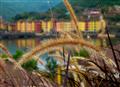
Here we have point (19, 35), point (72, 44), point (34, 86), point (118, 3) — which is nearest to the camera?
point (72, 44)

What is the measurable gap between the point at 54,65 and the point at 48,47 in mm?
559

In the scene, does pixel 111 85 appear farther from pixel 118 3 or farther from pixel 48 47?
pixel 118 3

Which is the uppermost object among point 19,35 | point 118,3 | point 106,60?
point 118,3

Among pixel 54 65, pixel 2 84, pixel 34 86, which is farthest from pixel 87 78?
pixel 54 65

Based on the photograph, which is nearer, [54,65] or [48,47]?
[48,47]

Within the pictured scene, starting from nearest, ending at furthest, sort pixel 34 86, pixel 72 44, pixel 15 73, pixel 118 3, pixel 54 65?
pixel 72 44 → pixel 34 86 → pixel 15 73 → pixel 54 65 → pixel 118 3

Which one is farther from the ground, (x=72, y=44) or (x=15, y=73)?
(x=72, y=44)

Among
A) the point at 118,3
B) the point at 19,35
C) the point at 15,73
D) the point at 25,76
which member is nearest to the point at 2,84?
the point at 25,76

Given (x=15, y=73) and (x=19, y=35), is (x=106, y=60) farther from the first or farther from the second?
(x=19, y=35)

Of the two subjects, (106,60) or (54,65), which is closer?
(106,60)

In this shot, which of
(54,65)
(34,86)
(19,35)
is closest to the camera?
(34,86)

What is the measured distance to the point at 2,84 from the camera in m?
1.37

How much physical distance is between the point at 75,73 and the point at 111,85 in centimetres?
19

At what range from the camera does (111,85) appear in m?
1.22
